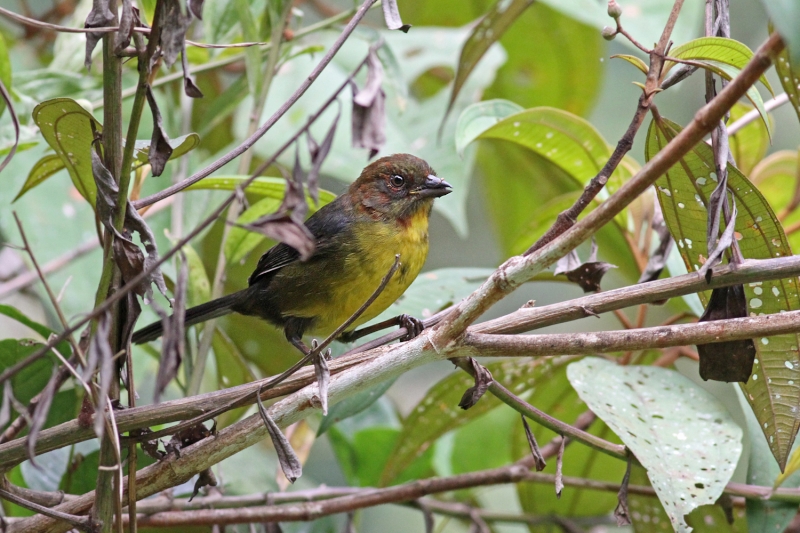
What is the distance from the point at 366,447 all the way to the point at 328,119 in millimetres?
1424

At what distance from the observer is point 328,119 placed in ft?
11.4

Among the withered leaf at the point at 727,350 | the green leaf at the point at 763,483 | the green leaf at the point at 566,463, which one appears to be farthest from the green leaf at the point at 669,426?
the green leaf at the point at 566,463

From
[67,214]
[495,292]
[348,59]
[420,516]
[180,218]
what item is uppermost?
[348,59]

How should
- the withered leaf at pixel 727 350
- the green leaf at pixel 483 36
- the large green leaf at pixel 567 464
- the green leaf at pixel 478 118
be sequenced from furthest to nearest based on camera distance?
the large green leaf at pixel 567 464
the green leaf at pixel 483 36
the green leaf at pixel 478 118
the withered leaf at pixel 727 350

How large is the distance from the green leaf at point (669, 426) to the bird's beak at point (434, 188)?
114cm

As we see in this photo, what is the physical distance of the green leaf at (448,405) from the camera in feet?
8.21

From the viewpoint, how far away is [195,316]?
Result: 262cm

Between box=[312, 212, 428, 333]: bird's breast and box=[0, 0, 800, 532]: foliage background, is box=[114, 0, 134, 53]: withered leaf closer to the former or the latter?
box=[0, 0, 800, 532]: foliage background

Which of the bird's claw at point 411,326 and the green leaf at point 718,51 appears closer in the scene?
the green leaf at point 718,51

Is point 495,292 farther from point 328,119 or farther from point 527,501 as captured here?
point 328,119

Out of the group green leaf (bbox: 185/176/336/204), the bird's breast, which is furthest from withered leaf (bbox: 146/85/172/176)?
the bird's breast

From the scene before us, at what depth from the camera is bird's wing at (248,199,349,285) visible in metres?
2.97

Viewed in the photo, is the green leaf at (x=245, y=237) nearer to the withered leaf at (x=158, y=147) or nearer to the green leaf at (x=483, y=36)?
the green leaf at (x=483, y=36)

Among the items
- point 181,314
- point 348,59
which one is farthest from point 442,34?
point 181,314
